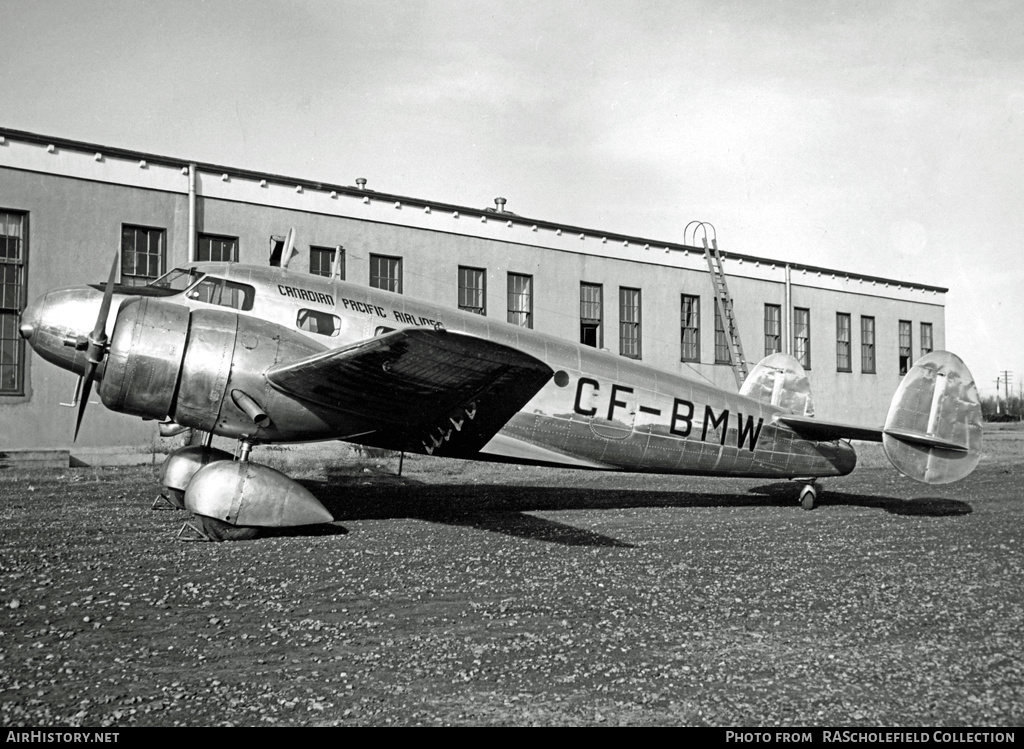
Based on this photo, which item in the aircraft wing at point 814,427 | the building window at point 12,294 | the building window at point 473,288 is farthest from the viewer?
the building window at point 473,288

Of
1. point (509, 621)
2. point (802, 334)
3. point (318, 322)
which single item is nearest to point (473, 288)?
point (318, 322)

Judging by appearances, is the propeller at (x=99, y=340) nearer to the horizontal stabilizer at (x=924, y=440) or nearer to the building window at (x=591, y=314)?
the horizontal stabilizer at (x=924, y=440)

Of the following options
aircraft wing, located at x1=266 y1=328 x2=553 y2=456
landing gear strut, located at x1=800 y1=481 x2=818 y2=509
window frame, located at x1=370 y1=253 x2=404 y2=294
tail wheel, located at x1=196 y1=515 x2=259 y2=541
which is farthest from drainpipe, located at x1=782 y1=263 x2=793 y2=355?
tail wheel, located at x1=196 y1=515 x2=259 y2=541

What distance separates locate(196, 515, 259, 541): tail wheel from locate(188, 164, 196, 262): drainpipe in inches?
461

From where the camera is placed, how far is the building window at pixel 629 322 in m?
24.1

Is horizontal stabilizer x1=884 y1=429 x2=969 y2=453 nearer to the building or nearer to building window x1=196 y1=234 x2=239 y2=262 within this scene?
the building

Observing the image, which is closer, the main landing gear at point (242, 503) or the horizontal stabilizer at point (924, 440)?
the main landing gear at point (242, 503)

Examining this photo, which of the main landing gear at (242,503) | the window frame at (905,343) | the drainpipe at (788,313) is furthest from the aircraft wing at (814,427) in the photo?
the window frame at (905,343)

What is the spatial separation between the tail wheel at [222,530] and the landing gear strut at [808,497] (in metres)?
7.69

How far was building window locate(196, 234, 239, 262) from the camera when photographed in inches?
699

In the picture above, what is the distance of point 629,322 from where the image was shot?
24344 mm

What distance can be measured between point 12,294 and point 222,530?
1199 cm

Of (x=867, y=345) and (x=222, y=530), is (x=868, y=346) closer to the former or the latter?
(x=867, y=345)
